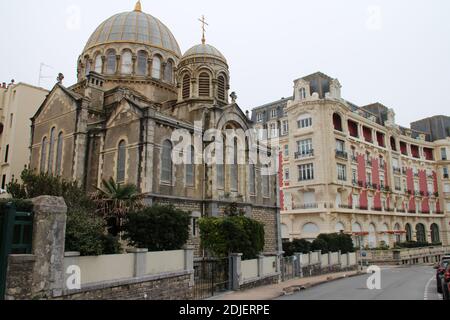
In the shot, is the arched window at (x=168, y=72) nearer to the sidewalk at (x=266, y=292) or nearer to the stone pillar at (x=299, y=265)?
the stone pillar at (x=299, y=265)

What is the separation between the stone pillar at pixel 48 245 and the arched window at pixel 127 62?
23.4 meters

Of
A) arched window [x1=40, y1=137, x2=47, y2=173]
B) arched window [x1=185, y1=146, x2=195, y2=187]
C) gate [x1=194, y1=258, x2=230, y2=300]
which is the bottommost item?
gate [x1=194, y1=258, x2=230, y2=300]

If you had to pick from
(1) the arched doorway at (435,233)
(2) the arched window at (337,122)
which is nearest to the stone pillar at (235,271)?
(2) the arched window at (337,122)

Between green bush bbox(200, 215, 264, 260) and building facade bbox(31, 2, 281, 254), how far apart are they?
115 inches

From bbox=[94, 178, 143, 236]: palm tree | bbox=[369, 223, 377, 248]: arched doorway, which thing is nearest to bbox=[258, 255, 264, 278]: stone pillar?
bbox=[94, 178, 143, 236]: palm tree

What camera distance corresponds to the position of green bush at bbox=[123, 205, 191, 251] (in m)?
16.9

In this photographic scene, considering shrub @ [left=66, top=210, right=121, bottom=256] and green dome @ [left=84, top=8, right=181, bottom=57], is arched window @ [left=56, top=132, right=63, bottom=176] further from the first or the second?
Result: shrub @ [left=66, top=210, right=121, bottom=256]

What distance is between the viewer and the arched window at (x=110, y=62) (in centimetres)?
3359

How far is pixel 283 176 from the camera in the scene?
146 ft

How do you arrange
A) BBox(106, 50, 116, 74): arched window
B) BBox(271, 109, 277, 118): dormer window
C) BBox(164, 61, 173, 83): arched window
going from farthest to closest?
BBox(271, 109, 277, 118): dormer window, BBox(164, 61, 173, 83): arched window, BBox(106, 50, 116, 74): arched window

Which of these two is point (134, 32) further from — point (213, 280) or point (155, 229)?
point (213, 280)

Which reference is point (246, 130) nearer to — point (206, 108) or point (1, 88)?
point (206, 108)

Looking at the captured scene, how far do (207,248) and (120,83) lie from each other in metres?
17.6

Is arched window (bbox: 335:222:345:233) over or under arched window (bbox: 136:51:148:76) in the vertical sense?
under
